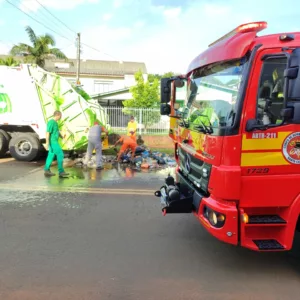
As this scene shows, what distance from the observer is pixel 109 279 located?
3318mm

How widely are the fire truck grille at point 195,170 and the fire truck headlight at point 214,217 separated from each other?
0.23m

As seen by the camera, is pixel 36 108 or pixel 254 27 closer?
pixel 254 27

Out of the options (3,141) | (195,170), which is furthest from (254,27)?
(3,141)

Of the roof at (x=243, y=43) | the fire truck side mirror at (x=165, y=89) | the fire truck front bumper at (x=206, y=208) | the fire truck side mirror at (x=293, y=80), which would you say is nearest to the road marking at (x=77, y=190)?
the fire truck side mirror at (x=165, y=89)

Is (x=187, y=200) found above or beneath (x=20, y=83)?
beneath

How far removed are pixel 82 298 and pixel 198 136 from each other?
2.00 meters

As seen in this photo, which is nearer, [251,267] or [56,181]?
[251,267]

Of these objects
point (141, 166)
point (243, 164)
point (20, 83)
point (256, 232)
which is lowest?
point (141, 166)

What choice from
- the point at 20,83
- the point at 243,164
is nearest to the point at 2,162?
the point at 20,83

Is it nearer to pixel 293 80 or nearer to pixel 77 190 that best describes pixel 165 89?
pixel 293 80

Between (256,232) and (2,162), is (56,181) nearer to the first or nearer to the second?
(2,162)

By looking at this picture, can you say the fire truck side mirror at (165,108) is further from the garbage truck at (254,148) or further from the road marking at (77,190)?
the road marking at (77,190)

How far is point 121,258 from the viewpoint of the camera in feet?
12.4

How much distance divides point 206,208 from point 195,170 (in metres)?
0.53
